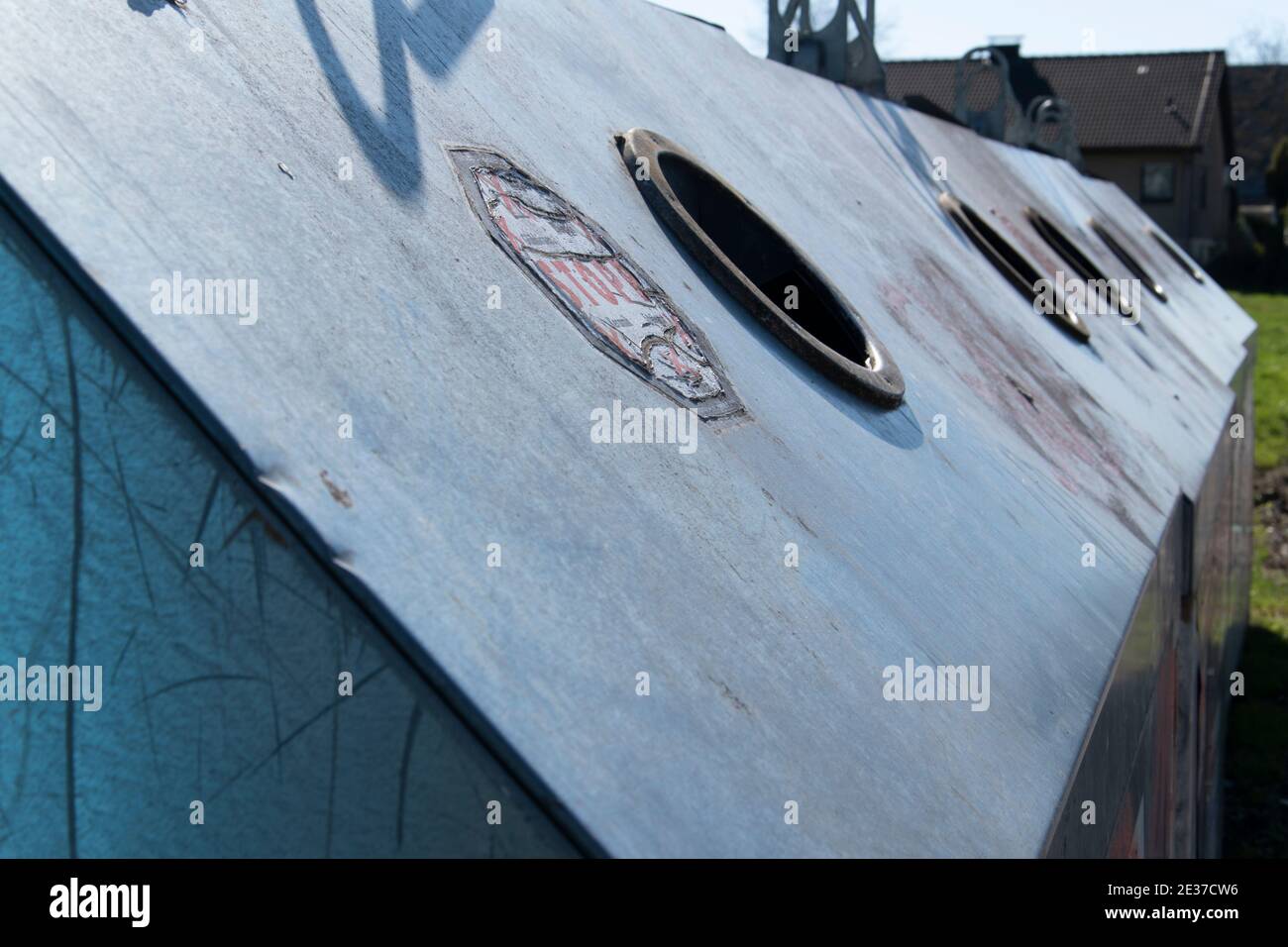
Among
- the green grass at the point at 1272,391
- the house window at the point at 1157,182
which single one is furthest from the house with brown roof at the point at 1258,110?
the green grass at the point at 1272,391

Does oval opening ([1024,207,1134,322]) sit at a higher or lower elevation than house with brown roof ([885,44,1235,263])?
lower

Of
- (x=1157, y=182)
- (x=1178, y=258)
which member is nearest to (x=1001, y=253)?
(x=1178, y=258)

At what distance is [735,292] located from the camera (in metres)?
2.89

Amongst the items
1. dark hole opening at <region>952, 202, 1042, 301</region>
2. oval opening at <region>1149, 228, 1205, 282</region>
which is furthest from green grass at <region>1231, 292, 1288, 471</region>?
dark hole opening at <region>952, 202, 1042, 301</region>

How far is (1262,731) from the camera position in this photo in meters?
8.48

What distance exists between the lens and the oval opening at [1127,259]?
369 inches

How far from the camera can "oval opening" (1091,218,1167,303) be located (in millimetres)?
9367

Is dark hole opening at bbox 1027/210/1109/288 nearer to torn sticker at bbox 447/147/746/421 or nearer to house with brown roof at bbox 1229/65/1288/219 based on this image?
torn sticker at bbox 447/147/746/421

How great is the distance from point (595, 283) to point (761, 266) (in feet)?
3.91

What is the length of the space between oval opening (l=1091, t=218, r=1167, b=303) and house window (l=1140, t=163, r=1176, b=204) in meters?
28.3

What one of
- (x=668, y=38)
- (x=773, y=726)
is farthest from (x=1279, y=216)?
(x=773, y=726)

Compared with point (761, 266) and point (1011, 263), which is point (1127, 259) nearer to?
point (1011, 263)

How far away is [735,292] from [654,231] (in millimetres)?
201
